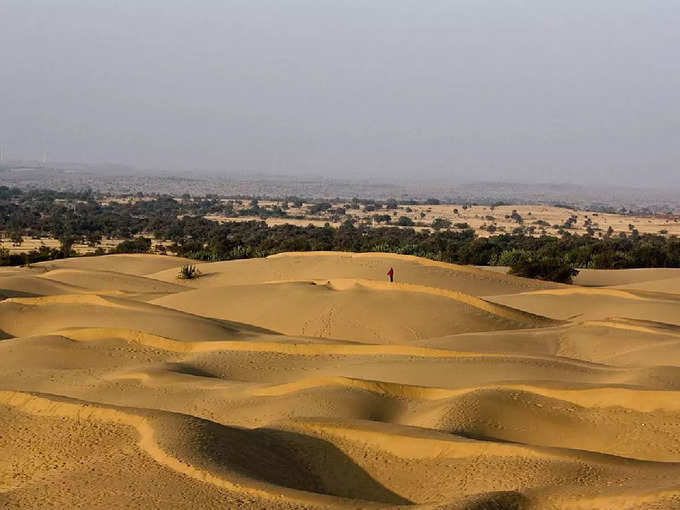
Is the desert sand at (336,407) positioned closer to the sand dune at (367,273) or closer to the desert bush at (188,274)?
the sand dune at (367,273)

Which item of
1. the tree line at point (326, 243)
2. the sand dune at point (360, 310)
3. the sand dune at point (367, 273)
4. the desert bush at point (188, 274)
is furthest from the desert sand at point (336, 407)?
the tree line at point (326, 243)

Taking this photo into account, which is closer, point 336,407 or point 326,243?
point 336,407

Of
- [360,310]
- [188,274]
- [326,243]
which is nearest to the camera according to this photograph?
[360,310]

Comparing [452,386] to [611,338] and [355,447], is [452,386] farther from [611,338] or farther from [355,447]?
[611,338]

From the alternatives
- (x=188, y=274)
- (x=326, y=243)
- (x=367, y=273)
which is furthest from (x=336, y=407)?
(x=326, y=243)

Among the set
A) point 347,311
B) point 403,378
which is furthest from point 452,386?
point 347,311

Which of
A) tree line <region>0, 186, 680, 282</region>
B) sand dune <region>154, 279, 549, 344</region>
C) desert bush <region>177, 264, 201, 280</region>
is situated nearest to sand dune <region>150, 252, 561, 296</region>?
desert bush <region>177, 264, 201, 280</region>

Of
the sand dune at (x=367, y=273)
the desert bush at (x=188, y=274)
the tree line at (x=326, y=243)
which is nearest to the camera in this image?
the sand dune at (x=367, y=273)

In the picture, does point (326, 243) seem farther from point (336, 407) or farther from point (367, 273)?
point (336, 407)

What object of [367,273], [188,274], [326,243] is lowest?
[326,243]
